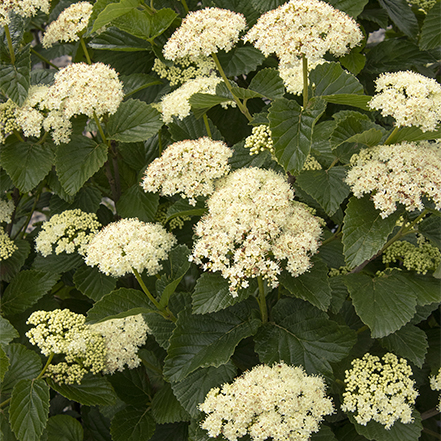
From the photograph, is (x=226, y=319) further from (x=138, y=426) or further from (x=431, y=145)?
(x=431, y=145)

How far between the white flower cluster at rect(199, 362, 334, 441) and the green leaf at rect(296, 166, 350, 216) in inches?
12.9

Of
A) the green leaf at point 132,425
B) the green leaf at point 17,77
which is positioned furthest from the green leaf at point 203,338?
the green leaf at point 17,77

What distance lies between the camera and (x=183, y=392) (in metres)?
1.06

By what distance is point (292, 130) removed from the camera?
98 centimetres

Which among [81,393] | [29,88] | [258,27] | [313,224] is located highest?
[258,27]

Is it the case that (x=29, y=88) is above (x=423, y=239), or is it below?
above

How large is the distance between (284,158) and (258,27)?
0.85ft

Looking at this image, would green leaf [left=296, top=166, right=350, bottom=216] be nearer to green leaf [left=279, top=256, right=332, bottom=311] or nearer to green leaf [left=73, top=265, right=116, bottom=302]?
green leaf [left=279, top=256, right=332, bottom=311]

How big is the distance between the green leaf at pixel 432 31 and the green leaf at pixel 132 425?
124cm

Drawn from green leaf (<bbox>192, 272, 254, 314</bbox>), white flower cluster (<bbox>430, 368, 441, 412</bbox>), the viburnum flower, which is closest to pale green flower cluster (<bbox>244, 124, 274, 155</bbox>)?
the viburnum flower

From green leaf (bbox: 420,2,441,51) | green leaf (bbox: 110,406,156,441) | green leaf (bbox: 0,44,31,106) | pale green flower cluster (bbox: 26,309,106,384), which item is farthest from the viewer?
green leaf (bbox: 420,2,441,51)

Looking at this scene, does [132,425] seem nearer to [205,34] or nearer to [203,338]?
[203,338]

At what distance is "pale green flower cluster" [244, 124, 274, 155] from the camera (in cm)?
106

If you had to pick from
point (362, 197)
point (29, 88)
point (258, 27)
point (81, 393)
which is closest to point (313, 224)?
point (362, 197)
